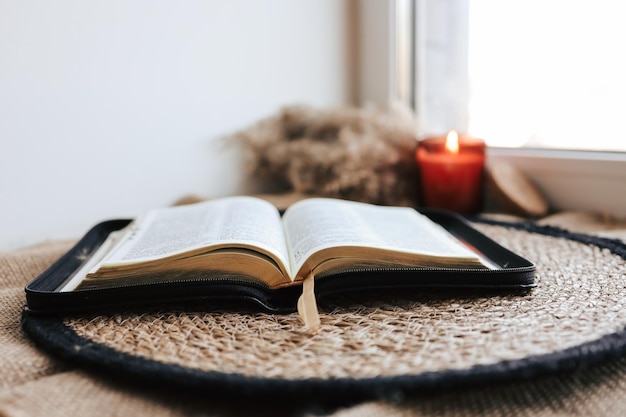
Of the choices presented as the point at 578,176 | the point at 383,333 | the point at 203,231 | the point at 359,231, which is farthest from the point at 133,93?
the point at 578,176

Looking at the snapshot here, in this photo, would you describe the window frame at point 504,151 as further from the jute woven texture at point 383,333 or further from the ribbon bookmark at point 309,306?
the ribbon bookmark at point 309,306

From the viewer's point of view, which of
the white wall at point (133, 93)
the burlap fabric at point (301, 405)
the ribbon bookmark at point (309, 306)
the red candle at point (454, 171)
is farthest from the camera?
the red candle at point (454, 171)

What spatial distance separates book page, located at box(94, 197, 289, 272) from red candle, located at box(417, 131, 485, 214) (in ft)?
1.45

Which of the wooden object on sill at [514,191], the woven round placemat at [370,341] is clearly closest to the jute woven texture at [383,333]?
the woven round placemat at [370,341]

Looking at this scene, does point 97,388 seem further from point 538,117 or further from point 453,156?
point 538,117

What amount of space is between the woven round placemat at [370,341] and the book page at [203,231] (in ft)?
0.24

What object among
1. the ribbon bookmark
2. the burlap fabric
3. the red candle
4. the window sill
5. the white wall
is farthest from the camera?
the red candle

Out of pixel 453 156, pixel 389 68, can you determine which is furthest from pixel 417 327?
pixel 389 68

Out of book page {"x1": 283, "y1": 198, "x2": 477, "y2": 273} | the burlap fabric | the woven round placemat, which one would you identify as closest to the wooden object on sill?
book page {"x1": 283, "y1": 198, "x2": 477, "y2": 273}

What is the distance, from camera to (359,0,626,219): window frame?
3.46 ft

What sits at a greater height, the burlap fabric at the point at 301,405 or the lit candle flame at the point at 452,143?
the lit candle flame at the point at 452,143

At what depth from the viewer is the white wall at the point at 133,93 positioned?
93 cm

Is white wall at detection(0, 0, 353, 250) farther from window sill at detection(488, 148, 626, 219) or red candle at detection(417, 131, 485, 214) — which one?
window sill at detection(488, 148, 626, 219)

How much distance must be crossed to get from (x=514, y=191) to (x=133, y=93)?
790mm
